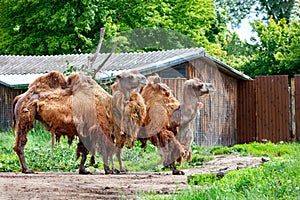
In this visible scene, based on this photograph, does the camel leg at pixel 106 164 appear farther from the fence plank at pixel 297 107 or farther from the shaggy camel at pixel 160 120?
the fence plank at pixel 297 107

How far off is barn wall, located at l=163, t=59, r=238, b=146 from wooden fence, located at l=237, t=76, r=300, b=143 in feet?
1.19

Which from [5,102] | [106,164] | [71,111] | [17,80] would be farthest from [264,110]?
[71,111]

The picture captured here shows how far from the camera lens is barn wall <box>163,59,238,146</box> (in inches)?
542

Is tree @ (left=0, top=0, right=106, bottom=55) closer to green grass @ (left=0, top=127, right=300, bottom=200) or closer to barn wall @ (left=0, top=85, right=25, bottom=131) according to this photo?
barn wall @ (left=0, top=85, right=25, bottom=131)

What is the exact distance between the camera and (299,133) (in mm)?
19594

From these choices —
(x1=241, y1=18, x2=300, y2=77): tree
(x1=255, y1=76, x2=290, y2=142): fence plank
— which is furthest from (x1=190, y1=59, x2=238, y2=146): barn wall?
(x1=241, y1=18, x2=300, y2=77): tree

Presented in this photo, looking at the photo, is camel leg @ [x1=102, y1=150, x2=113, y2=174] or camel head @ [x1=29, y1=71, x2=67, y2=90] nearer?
camel leg @ [x1=102, y1=150, x2=113, y2=174]

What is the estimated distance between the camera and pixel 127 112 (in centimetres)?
966

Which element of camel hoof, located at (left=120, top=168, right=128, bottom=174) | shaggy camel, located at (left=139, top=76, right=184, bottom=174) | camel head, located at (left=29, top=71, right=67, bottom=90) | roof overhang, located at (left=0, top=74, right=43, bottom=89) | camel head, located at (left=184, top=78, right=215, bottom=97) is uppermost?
roof overhang, located at (left=0, top=74, right=43, bottom=89)

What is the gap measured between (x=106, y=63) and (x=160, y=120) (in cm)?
525

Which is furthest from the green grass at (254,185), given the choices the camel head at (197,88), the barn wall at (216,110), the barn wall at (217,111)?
the barn wall at (217,111)

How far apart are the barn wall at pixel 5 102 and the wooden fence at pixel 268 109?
7.26 meters

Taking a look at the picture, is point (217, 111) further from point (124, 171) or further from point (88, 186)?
point (88, 186)

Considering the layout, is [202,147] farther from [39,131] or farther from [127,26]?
[127,26]
